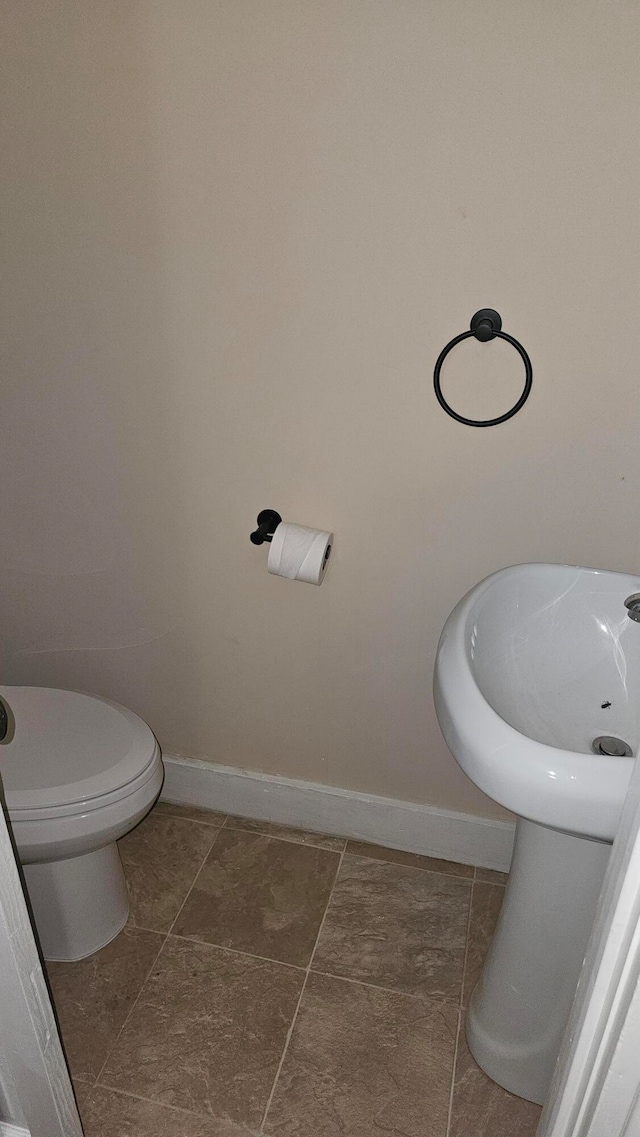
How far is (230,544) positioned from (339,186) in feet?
2.29

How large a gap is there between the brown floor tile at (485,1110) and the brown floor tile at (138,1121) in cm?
37

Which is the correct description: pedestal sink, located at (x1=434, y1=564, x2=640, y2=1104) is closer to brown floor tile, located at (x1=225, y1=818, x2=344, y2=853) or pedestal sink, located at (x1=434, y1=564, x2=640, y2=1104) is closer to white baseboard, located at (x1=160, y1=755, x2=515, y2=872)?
white baseboard, located at (x1=160, y1=755, x2=515, y2=872)

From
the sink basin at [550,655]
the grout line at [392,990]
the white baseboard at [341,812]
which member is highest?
→ the sink basin at [550,655]

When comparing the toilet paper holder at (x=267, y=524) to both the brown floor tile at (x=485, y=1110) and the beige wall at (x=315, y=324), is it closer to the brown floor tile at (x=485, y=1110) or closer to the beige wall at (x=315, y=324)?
the beige wall at (x=315, y=324)

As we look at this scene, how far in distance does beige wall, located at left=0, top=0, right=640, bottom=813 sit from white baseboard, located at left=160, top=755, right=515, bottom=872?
6 centimetres

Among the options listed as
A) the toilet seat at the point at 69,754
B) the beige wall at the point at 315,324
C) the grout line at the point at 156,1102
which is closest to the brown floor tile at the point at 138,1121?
A: the grout line at the point at 156,1102

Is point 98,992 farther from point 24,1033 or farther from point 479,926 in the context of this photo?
point 479,926

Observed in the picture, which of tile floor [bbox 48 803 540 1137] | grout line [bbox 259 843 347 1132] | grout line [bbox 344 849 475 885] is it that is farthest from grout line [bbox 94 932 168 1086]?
grout line [bbox 344 849 475 885]

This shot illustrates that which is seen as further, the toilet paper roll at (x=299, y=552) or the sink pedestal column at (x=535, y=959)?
the toilet paper roll at (x=299, y=552)

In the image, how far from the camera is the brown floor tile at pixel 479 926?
1614 millimetres

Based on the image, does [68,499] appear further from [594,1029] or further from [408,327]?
[594,1029]

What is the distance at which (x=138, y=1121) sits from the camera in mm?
1382

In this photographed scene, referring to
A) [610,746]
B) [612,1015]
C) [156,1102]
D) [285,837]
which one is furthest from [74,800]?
[612,1015]

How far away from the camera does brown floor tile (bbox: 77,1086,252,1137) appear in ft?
4.49
